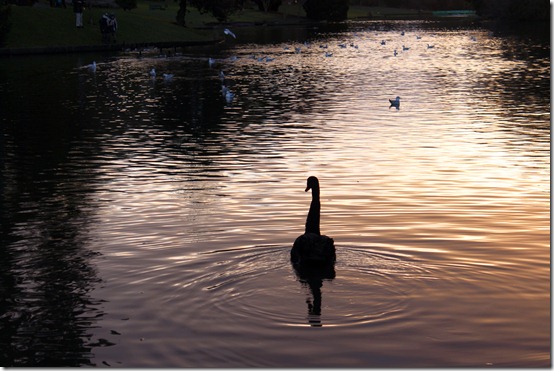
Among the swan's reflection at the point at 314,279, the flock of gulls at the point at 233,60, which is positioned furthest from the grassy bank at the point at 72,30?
the swan's reflection at the point at 314,279

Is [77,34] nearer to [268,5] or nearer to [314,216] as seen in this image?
[314,216]

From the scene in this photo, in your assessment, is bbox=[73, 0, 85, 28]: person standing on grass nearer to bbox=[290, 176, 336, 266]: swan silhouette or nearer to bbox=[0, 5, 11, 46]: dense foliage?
bbox=[0, 5, 11, 46]: dense foliage

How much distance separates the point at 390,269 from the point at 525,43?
7059 cm

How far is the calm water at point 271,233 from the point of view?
11.0m

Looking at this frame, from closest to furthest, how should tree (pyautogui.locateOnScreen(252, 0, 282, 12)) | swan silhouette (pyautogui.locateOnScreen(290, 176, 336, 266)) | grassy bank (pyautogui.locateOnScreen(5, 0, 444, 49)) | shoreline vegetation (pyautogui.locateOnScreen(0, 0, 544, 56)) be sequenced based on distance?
1. swan silhouette (pyautogui.locateOnScreen(290, 176, 336, 266))
2. shoreline vegetation (pyautogui.locateOnScreen(0, 0, 544, 56))
3. grassy bank (pyautogui.locateOnScreen(5, 0, 444, 49))
4. tree (pyautogui.locateOnScreen(252, 0, 282, 12))

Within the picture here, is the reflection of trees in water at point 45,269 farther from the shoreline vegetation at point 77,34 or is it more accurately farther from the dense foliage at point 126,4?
the dense foliage at point 126,4

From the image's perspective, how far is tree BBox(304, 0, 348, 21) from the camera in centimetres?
14575

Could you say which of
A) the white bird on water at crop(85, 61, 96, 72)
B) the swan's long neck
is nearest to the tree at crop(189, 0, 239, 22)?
the white bird on water at crop(85, 61, 96, 72)

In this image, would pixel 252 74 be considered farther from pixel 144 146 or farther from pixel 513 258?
pixel 513 258

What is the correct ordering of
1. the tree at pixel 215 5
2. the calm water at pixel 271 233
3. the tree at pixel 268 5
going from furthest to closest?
the tree at pixel 268 5, the tree at pixel 215 5, the calm water at pixel 271 233

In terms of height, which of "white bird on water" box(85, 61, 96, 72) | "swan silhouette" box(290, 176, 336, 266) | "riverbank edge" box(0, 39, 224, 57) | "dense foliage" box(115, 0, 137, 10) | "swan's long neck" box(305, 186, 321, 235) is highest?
"swan's long neck" box(305, 186, 321, 235)

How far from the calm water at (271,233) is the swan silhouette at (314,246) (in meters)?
0.31

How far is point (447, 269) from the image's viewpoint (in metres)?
13.7

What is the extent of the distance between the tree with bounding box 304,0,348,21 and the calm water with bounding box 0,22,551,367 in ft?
364
